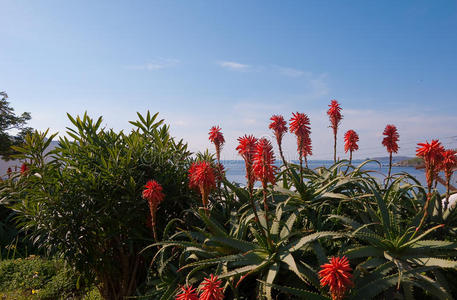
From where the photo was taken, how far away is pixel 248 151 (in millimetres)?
2076

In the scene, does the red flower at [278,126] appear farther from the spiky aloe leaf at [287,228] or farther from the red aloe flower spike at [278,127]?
the spiky aloe leaf at [287,228]

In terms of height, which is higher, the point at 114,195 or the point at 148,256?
the point at 114,195

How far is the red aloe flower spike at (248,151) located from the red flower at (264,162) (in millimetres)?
33

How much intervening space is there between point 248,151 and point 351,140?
198cm

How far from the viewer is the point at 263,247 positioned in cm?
230

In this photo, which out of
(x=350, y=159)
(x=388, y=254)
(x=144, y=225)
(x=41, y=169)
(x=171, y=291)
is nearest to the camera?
(x=388, y=254)

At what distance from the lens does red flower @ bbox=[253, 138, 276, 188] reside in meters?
2.02

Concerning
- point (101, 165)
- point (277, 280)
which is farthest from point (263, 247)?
point (101, 165)

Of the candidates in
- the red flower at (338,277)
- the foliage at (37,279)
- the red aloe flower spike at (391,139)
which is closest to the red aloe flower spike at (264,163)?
the red flower at (338,277)

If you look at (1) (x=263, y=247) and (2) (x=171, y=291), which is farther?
(2) (x=171, y=291)

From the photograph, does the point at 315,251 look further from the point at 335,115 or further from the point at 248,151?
the point at 335,115

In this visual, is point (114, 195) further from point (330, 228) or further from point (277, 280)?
point (330, 228)

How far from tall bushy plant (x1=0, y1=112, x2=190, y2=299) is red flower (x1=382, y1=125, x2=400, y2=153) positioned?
2.10 meters

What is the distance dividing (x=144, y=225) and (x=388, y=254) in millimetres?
2102
